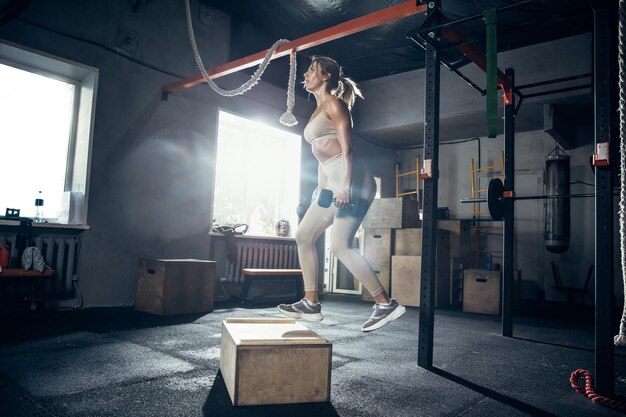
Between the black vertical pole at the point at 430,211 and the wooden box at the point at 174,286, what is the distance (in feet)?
8.06

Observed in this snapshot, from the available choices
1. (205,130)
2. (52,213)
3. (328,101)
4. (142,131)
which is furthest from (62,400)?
(205,130)

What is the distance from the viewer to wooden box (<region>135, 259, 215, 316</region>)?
4.11 m

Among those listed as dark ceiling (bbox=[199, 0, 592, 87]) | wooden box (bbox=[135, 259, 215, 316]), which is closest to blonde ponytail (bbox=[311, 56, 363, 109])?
dark ceiling (bbox=[199, 0, 592, 87])

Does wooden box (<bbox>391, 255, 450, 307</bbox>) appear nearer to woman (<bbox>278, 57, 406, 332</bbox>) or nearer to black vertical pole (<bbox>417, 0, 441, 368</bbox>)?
black vertical pole (<bbox>417, 0, 441, 368</bbox>)

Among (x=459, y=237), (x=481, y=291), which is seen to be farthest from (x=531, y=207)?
(x=481, y=291)

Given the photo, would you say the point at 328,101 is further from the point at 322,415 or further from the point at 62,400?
the point at 62,400

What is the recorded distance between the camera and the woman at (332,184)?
2.21 meters

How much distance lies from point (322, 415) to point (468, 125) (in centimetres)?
608

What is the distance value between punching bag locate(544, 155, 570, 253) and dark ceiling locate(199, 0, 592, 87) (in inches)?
71.0

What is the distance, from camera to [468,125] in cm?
691

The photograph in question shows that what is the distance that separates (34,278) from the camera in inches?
150

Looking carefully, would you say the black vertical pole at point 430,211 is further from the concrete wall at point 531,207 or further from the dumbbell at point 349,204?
the concrete wall at point 531,207

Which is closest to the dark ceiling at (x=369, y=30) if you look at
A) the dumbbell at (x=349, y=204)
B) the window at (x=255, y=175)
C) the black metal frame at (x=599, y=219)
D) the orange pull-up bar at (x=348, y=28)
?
the window at (x=255, y=175)

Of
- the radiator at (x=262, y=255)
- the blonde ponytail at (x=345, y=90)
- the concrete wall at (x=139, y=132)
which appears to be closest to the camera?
the blonde ponytail at (x=345, y=90)
